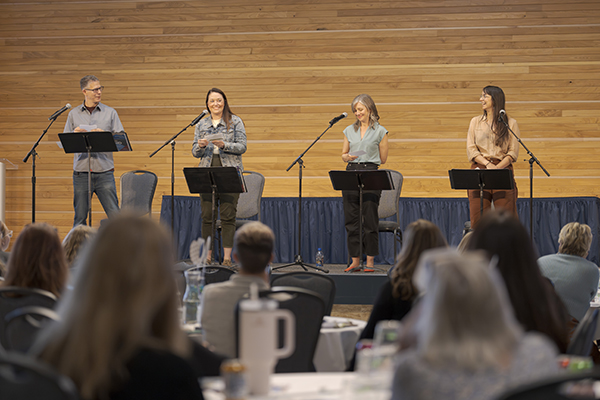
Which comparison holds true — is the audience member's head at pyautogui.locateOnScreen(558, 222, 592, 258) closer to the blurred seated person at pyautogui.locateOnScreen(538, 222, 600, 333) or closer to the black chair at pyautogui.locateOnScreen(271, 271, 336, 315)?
the blurred seated person at pyautogui.locateOnScreen(538, 222, 600, 333)

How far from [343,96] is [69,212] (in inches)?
154

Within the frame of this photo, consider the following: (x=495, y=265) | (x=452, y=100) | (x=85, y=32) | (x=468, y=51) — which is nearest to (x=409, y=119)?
(x=452, y=100)

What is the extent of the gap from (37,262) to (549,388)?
5.84 feet

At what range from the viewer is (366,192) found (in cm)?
553

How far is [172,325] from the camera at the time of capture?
1151mm

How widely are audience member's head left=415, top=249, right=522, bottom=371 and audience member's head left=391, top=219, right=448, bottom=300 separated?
3.82ft

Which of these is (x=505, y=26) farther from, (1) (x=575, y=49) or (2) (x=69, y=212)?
(2) (x=69, y=212)

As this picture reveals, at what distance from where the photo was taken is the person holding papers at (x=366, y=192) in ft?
18.2

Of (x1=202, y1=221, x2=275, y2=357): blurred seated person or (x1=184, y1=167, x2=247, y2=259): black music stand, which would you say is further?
(x1=184, y1=167, x2=247, y2=259): black music stand

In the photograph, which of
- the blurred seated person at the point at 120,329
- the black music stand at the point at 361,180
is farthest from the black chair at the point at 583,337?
the black music stand at the point at 361,180

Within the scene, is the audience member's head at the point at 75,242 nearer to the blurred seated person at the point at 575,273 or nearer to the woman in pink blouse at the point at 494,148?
the blurred seated person at the point at 575,273

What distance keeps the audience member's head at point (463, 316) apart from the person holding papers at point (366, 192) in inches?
174

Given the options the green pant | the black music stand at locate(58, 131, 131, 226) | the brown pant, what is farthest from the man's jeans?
the brown pant

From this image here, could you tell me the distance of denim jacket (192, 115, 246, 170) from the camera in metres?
5.41
